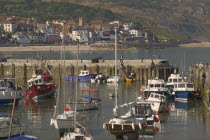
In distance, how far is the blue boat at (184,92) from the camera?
61.2 metres

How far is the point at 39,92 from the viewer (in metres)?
63.5

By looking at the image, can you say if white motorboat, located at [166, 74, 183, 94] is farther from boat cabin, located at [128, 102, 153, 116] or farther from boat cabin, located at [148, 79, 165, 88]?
boat cabin, located at [128, 102, 153, 116]

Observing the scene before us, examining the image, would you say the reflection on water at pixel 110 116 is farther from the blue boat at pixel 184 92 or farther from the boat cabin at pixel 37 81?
the boat cabin at pixel 37 81

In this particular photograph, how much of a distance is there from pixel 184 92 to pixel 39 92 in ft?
45.8

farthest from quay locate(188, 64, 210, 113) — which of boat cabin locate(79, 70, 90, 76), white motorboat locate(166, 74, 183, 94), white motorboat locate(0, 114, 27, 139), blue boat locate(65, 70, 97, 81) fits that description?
A: boat cabin locate(79, 70, 90, 76)

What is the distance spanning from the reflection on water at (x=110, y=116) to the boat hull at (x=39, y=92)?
0.71 metres

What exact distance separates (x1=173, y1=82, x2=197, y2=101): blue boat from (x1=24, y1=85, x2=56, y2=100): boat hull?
12246 millimetres

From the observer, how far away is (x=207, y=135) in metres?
43.2

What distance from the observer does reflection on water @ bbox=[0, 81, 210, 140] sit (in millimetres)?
43312

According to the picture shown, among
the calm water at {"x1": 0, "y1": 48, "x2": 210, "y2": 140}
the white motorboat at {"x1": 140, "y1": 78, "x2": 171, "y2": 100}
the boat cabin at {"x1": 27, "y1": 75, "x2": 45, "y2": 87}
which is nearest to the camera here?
the calm water at {"x1": 0, "y1": 48, "x2": 210, "y2": 140}

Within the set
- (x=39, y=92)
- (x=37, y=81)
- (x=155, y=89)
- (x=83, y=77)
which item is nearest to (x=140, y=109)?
(x=155, y=89)

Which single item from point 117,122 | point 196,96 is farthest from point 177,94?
point 117,122

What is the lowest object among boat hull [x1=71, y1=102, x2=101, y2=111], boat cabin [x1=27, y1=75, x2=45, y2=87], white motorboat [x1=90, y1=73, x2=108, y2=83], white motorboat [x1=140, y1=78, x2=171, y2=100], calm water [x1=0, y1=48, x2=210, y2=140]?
calm water [x1=0, y1=48, x2=210, y2=140]

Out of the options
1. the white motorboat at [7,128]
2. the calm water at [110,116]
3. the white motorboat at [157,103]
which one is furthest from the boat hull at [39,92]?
the white motorboat at [7,128]
